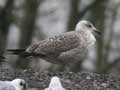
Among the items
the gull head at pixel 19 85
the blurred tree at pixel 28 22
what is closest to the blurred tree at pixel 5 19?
the blurred tree at pixel 28 22

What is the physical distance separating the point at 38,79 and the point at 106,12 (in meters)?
9.86

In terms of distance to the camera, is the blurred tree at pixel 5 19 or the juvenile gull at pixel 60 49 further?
the blurred tree at pixel 5 19

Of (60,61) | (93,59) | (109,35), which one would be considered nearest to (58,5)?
(93,59)

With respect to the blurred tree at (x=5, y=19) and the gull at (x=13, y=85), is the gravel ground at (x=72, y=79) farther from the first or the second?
the blurred tree at (x=5, y=19)

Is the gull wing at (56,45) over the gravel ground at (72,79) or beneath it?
over

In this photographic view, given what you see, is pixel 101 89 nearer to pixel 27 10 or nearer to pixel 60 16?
pixel 27 10

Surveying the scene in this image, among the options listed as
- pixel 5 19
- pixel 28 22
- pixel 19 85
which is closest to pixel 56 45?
pixel 19 85

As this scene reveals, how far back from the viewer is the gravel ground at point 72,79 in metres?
13.0

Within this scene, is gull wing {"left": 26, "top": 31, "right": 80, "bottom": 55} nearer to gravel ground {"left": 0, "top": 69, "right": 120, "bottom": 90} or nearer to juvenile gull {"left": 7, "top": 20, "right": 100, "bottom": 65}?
juvenile gull {"left": 7, "top": 20, "right": 100, "bottom": 65}

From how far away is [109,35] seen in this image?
23.1 meters

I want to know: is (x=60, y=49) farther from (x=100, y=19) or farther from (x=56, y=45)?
(x=100, y=19)

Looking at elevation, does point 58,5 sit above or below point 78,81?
above

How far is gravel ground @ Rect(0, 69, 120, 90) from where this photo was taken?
12969 millimetres

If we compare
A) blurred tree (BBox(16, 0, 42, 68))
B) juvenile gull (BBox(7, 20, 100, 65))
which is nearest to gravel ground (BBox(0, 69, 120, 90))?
juvenile gull (BBox(7, 20, 100, 65))
